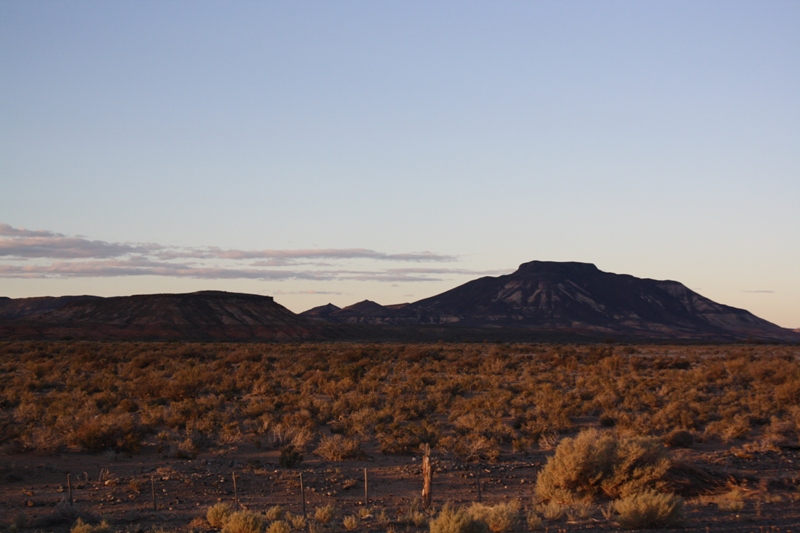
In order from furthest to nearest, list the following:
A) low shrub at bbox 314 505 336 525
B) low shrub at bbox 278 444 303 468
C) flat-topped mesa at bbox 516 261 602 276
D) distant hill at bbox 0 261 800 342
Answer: flat-topped mesa at bbox 516 261 602 276 → distant hill at bbox 0 261 800 342 → low shrub at bbox 278 444 303 468 → low shrub at bbox 314 505 336 525

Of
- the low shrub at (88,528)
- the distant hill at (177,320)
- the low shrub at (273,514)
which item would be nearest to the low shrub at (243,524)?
the low shrub at (273,514)

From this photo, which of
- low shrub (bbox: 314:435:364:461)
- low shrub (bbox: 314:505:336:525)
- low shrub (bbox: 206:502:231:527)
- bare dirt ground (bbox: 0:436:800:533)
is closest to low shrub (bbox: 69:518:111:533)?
bare dirt ground (bbox: 0:436:800:533)

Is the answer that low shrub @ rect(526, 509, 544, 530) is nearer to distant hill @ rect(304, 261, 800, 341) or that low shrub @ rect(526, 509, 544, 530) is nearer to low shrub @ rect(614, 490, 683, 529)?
low shrub @ rect(614, 490, 683, 529)

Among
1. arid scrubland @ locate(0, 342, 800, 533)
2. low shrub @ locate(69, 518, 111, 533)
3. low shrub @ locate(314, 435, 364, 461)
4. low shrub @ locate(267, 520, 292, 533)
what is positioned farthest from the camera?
low shrub @ locate(314, 435, 364, 461)

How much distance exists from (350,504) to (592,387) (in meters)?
16.7

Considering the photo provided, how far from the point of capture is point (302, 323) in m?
95.7

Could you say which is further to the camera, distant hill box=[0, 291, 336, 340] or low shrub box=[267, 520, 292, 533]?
distant hill box=[0, 291, 336, 340]

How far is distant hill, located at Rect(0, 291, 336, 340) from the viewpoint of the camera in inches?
3076

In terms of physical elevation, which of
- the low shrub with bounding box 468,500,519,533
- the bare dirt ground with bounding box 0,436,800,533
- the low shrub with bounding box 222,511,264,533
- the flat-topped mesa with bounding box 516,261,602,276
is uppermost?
the flat-topped mesa with bounding box 516,261,602,276

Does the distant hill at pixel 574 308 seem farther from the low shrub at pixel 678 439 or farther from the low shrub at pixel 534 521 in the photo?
the low shrub at pixel 534 521

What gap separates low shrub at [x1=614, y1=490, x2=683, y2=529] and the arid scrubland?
0.03 meters

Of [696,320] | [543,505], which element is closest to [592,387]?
[543,505]

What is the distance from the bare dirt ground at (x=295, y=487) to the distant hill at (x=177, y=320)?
205ft

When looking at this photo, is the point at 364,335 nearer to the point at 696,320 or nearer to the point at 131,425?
the point at 131,425
